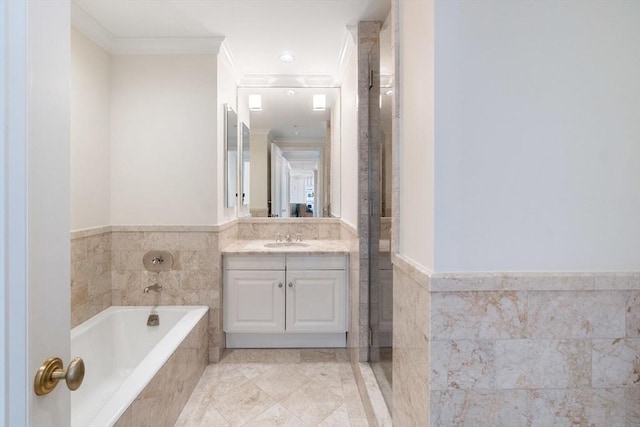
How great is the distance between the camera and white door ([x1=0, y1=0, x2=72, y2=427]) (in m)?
0.61

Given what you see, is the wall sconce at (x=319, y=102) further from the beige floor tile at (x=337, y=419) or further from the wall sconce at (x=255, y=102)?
the beige floor tile at (x=337, y=419)

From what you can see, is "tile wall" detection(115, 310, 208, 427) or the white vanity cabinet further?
the white vanity cabinet

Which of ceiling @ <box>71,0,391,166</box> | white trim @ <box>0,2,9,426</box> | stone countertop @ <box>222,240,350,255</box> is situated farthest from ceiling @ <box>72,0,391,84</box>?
white trim @ <box>0,2,9,426</box>

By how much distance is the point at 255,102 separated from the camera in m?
3.41

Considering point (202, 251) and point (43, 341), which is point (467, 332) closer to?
point (43, 341)

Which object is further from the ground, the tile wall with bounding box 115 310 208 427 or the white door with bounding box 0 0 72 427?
the white door with bounding box 0 0 72 427

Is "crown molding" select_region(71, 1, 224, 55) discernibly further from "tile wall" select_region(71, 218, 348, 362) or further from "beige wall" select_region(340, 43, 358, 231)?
"tile wall" select_region(71, 218, 348, 362)

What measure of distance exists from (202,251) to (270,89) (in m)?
1.70

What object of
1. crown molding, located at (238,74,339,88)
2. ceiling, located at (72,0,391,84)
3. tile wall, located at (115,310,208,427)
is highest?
ceiling, located at (72,0,391,84)

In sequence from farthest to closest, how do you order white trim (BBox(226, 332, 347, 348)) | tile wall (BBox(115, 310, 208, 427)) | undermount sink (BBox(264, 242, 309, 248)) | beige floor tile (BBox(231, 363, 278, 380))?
undermount sink (BBox(264, 242, 309, 248)) < white trim (BBox(226, 332, 347, 348)) < beige floor tile (BBox(231, 363, 278, 380)) < tile wall (BBox(115, 310, 208, 427))

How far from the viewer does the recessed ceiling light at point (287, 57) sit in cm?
282

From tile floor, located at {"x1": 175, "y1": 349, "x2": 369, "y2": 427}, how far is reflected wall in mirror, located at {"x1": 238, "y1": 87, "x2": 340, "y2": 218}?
1355 millimetres

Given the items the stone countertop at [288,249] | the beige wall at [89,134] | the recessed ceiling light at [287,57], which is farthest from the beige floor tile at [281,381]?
the recessed ceiling light at [287,57]

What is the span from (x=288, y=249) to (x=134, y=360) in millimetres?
1374
